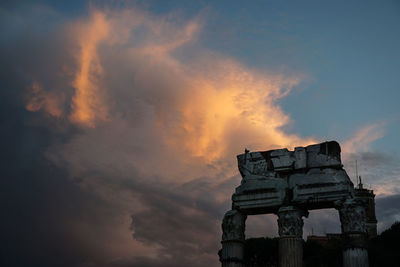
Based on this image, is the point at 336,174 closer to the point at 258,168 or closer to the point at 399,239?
the point at 258,168

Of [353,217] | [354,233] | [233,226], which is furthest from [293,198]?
[233,226]

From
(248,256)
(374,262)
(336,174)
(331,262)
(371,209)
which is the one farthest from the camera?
(371,209)

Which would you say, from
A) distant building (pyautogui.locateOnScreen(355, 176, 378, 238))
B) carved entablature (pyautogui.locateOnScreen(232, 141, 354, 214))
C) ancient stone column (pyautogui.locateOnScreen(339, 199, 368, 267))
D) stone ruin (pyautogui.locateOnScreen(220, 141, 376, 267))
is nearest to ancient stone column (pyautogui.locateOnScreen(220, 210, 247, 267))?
stone ruin (pyautogui.locateOnScreen(220, 141, 376, 267))

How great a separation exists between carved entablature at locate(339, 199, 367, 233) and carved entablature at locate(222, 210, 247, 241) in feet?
11.6

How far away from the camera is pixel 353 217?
46.8 ft

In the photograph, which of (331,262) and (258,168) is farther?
(331,262)

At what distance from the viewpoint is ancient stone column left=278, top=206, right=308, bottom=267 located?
14781 mm

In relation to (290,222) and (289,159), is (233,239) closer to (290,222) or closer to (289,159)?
(290,222)

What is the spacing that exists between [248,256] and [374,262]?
14.9 meters

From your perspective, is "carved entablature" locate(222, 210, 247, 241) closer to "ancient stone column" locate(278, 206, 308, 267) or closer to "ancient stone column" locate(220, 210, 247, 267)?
"ancient stone column" locate(220, 210, 247, 267)

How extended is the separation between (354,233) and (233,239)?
411cm

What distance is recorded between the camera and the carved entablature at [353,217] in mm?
14172

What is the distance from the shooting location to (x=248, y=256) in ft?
154

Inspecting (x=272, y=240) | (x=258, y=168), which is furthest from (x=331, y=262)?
(x=258, y=168)
